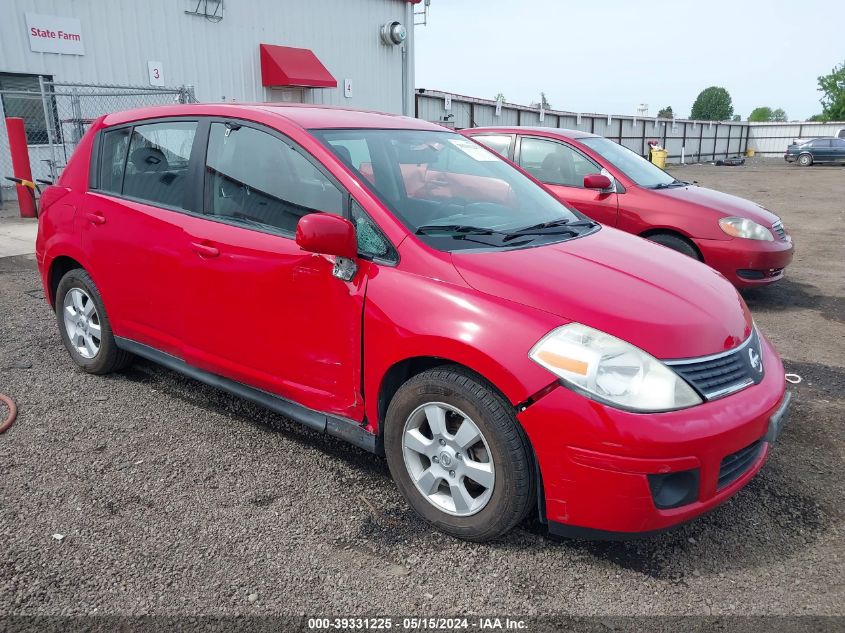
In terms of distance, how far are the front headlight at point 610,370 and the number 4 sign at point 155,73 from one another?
15141 millimetres

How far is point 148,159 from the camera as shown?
3857 mm

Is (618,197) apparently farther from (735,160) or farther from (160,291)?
(735,160)

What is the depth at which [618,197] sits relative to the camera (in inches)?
256

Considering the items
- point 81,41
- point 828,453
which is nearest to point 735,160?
point 81,41

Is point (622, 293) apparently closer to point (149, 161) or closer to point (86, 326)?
point (149, 161)

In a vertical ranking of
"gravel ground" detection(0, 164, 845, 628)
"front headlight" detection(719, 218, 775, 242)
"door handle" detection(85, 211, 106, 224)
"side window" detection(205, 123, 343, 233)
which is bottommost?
"gravel ground" detection(0, 164, 845, 628)

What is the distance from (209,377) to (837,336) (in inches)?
194

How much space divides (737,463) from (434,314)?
128cm

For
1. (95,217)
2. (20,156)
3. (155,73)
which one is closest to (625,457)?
(95,217)

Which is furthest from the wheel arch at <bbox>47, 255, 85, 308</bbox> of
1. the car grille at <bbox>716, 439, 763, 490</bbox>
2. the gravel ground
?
the car grille at <bbox>716, 439, 763, 490</bbox>

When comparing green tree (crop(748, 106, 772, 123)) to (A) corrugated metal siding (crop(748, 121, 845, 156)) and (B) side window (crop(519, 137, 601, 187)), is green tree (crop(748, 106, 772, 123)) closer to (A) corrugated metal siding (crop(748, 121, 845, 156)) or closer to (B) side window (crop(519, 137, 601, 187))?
(A) corrugated metal siding (crop(748, 121, 845, 156))

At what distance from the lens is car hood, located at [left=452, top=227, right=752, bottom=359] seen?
248 centimetres

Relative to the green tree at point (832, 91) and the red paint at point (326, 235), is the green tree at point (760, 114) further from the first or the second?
the red paint at point (326, 235)

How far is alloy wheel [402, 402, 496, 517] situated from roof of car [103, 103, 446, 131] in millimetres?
1553
